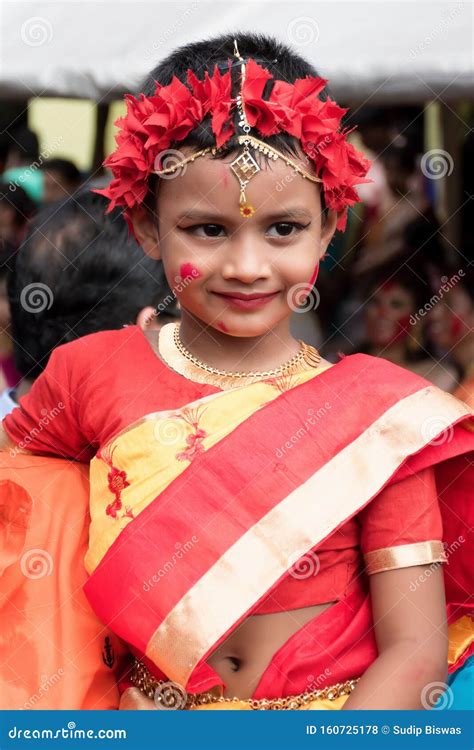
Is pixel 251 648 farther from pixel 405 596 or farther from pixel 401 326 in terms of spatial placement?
pixel 401 326

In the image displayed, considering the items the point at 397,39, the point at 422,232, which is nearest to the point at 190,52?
the point at 397,39

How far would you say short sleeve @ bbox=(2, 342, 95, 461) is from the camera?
2.30 metres

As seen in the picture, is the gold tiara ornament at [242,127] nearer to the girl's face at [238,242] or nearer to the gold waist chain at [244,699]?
the girl's face at [238,242]

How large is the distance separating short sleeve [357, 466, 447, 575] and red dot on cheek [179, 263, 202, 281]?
0.54m

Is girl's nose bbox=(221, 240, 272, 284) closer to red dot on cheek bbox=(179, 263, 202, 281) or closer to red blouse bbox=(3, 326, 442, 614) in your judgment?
red dot on cheek bbox=(179, 263, 202, 281)

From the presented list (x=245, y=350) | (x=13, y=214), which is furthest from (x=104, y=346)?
(x=13, y=214)

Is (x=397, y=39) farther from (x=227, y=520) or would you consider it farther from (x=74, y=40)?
(x=227, y=520)

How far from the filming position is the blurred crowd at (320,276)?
3.15m

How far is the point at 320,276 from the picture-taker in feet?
21.0

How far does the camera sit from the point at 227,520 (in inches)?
78.8

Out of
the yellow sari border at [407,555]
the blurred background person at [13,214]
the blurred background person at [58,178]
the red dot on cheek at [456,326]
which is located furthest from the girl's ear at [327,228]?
the blurred background person at [58,178]

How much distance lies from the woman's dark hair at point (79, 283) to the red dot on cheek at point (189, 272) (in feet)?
3.27

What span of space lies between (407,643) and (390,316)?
3.34m

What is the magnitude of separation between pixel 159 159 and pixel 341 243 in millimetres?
4651
